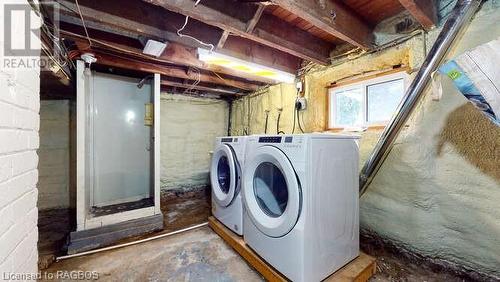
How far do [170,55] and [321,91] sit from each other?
162 centimetres

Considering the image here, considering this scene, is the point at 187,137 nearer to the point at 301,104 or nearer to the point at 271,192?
the point at 301,104

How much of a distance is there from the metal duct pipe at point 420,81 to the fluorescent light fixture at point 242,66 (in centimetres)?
121

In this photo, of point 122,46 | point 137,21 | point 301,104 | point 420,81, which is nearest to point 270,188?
point 301,104

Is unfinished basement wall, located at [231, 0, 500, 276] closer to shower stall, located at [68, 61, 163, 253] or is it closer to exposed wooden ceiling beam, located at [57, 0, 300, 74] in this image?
exposed wooden ceiling beam, located at [57, 0, 300, 74]

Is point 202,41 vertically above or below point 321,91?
above

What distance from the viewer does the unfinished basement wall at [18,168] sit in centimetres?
69

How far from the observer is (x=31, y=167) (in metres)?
0.89

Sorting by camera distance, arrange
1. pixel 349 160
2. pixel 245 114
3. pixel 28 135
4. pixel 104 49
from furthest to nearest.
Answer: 1. pixel 245 114
2. pixel 104 49
3. pixel 349 160
4. pixel 28 135

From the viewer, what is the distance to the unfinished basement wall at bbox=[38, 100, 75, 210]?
2727 millimetres

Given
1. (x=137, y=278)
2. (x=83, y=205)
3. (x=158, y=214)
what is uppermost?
(x=83, y=205)

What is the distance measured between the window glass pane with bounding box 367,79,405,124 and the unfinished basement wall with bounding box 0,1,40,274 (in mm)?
2315

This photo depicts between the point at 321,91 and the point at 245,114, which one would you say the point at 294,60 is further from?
the point at 245,114

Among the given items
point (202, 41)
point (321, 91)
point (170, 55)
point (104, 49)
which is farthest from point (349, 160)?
point (104, 49)

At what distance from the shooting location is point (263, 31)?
5.19 feet
